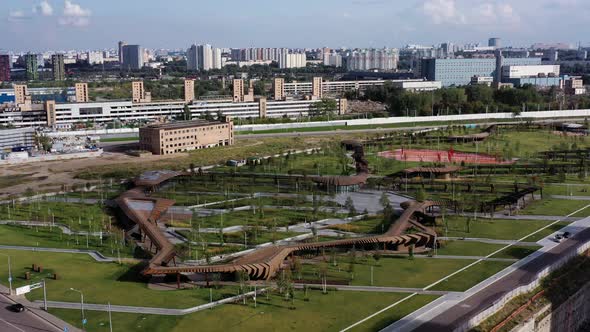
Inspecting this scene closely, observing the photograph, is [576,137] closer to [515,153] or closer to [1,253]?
[515,153]

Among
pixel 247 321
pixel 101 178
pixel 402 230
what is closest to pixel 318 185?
pixel 402 230

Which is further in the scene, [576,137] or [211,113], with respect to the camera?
[211,113]

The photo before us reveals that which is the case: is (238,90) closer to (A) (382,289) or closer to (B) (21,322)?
(A) (382,289)

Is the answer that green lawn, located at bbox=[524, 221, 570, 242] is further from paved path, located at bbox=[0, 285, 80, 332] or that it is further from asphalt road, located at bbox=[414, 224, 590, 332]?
paved path, located at bbox=[0, 285, 80, 332]

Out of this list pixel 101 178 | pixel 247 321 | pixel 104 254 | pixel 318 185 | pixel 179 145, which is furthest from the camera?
pixel 179 145

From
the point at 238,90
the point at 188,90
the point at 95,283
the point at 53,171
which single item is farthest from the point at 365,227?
the point at 238,90

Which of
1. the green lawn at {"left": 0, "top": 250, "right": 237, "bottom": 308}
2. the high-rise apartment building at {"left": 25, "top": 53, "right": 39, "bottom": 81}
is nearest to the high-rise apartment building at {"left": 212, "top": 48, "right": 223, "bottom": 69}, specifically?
the high-rise apartment building at {"left": 25, "top": 53, "right": 39, "bottom": 81}
